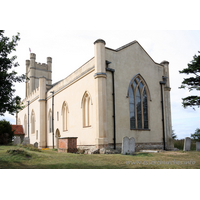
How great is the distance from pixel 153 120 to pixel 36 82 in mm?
30123

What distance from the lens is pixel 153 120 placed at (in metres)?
19.9

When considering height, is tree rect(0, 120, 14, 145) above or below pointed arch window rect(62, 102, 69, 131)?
below

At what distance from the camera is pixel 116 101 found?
1720cm

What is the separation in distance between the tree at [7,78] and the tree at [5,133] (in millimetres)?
14213

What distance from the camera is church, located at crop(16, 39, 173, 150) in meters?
16.4

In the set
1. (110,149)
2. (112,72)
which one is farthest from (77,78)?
(110,149)

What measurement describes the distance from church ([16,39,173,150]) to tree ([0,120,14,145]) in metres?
5.79

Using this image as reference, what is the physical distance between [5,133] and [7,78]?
15784 mm

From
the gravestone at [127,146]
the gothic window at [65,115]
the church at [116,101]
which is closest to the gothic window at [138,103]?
the church at [116,101]

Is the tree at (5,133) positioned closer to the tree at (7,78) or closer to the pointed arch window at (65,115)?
the pointed arch window at (65,115)

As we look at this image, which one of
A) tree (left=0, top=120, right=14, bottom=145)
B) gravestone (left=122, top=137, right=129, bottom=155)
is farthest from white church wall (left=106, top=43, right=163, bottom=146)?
tree (left=0, top=120, right=14, bottom=145)

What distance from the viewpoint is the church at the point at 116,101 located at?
16.4 m

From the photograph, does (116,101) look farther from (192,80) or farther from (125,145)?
(192,80)

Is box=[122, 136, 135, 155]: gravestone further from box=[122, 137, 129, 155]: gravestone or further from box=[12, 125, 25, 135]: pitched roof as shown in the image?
box=[12, 125, 25, 135]: pitched roof
